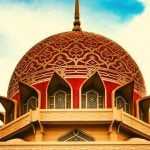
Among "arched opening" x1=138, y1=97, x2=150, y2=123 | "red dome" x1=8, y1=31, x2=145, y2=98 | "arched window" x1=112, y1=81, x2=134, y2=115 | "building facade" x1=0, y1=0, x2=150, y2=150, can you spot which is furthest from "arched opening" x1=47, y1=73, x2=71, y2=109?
"arched opening" x1=138, y1=97, x2=150, y2=123

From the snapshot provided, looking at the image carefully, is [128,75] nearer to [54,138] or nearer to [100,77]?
[100,77]

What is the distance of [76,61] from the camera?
3069 centimetres

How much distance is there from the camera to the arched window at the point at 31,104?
2992 cm

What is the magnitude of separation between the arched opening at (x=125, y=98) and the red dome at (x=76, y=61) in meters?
0.63

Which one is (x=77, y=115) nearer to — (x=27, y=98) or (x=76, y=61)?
(x=27, y=98)

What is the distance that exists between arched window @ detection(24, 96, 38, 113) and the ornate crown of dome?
84 cm

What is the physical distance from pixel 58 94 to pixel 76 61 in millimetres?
1907

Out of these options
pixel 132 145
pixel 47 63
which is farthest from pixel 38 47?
pixel 132 145

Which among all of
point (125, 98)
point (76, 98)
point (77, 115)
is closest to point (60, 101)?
point (76, 98)

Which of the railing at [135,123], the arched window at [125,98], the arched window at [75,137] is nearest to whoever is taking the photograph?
the arched window at [75,137]

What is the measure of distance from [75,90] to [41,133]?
106 inches

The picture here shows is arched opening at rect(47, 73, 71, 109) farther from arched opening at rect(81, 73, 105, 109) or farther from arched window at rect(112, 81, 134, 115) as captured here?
arched window at rect(112, 81, 134, 115)

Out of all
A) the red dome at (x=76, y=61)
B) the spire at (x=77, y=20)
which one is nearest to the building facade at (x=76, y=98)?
the red dome at (x=76, y=61)

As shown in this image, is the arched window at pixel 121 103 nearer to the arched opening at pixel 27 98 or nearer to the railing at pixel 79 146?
the arched opening at pixel 27 98
